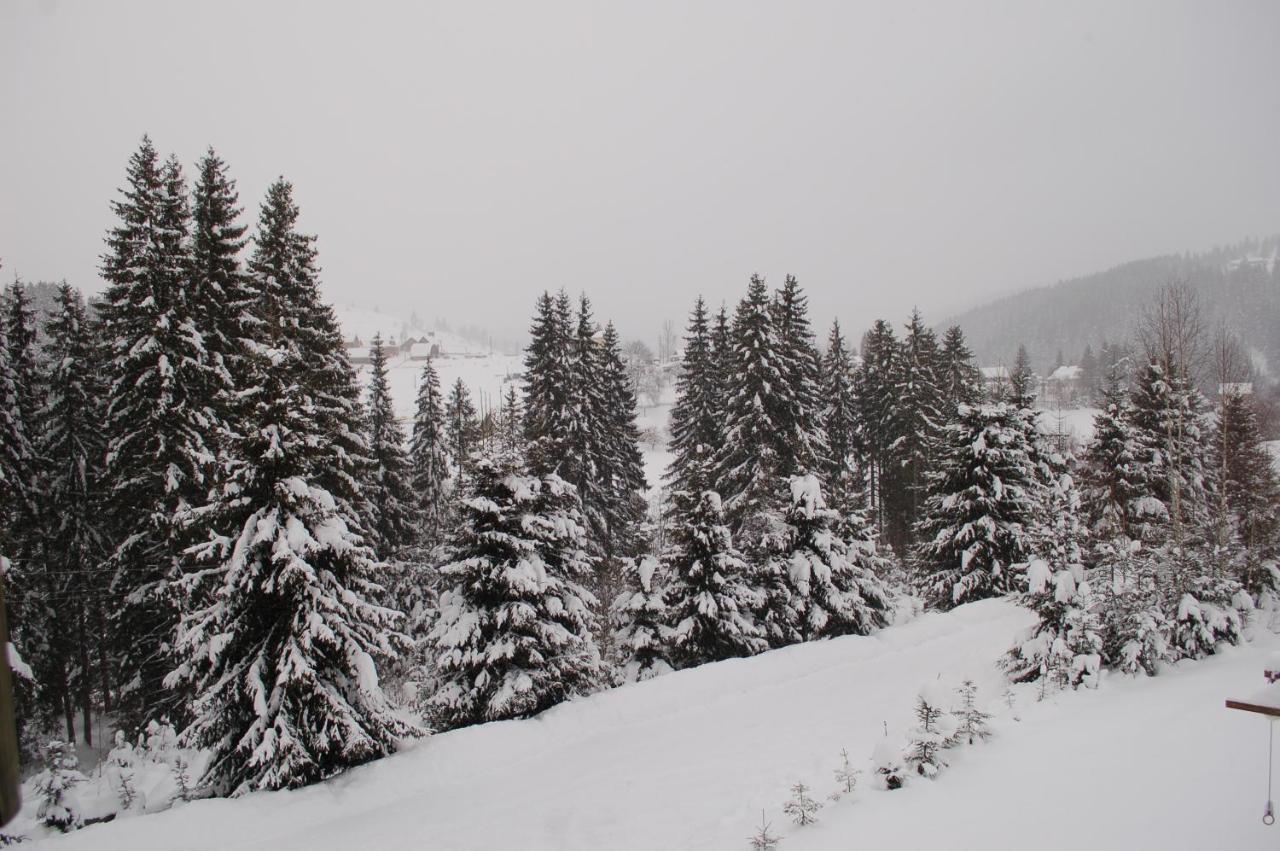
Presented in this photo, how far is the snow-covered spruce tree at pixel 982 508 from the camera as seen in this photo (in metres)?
23.0

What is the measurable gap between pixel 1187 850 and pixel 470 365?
165928 millimetres

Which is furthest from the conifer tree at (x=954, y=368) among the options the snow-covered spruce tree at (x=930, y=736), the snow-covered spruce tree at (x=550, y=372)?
the snow-covered spruce tree at (x=930, y=736)

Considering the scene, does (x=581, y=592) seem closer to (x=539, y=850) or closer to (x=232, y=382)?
(x=539, y=850)

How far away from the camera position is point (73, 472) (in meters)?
21.2

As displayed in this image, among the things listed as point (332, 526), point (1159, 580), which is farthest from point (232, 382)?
point (1159, 580)

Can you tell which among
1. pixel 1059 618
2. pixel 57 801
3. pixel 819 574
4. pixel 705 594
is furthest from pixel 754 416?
pixel 57 801

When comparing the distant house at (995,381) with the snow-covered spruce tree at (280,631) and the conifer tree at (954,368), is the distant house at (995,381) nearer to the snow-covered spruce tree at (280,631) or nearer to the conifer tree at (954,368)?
the conifer tree at (954,368)

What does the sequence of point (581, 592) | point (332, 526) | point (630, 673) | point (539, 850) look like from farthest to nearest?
point (630, 673)
point (581, 592)
point (332, 526)
point (539, 850)

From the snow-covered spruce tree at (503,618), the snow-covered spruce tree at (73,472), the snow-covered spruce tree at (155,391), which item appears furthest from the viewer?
the snow-covered spruce tree at (73,472)

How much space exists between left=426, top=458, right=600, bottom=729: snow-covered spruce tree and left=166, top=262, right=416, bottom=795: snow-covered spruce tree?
6.30 ft

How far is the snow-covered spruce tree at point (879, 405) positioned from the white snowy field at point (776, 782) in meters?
27.1

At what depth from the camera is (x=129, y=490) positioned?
56.0ft

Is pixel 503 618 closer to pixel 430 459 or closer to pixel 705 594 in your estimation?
pixel 705 594

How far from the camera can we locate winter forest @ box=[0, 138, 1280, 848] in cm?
1070
